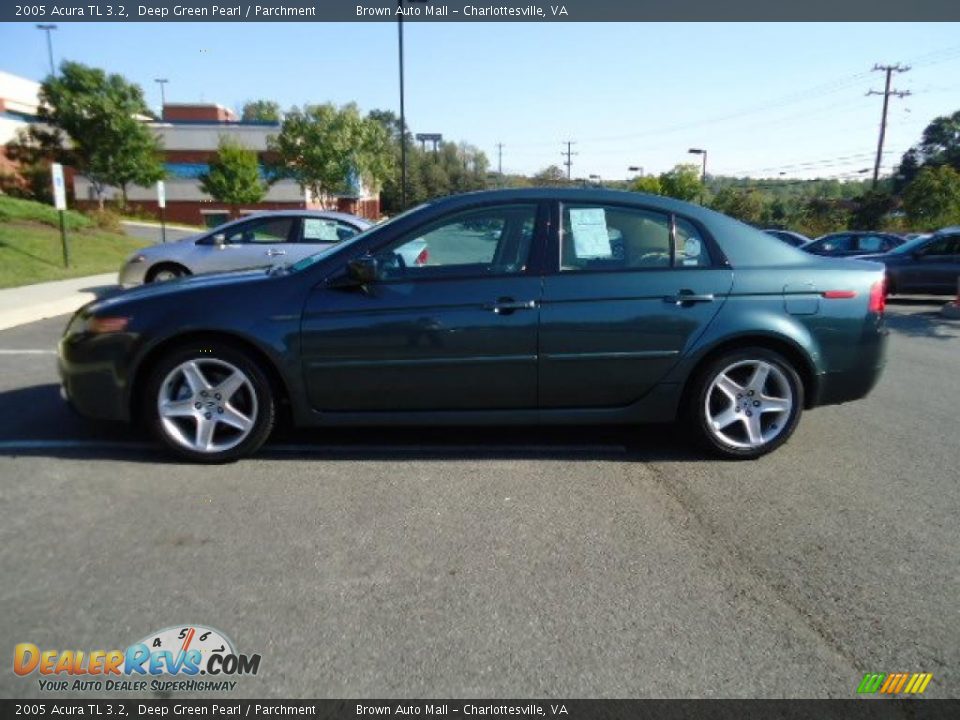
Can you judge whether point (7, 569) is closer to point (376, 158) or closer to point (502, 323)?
point (502, 323)

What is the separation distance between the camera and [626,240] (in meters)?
4.04

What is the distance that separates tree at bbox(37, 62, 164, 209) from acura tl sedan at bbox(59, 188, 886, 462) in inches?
1495

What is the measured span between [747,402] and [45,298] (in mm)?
10834

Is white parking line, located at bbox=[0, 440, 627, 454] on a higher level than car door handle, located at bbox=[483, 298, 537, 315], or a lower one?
lower

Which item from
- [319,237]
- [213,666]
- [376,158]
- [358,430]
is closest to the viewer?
[213,666]

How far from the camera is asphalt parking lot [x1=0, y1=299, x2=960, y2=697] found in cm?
225

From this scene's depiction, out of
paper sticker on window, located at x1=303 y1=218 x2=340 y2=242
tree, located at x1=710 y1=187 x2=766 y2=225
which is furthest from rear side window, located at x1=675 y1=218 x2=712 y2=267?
tree, located at x1=710 y1=187 x2=766 y2=225

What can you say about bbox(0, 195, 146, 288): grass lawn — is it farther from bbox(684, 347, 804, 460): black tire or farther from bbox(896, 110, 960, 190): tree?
bbox(896, 110, 960, 190): tree

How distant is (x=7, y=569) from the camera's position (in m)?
2.76

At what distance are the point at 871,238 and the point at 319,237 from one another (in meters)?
13.1

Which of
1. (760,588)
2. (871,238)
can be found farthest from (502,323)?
(871,238)

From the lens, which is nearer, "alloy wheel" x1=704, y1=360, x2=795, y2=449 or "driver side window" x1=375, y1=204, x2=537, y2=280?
"driver side window" x1=375, y1=204, x2=537, y2=280
